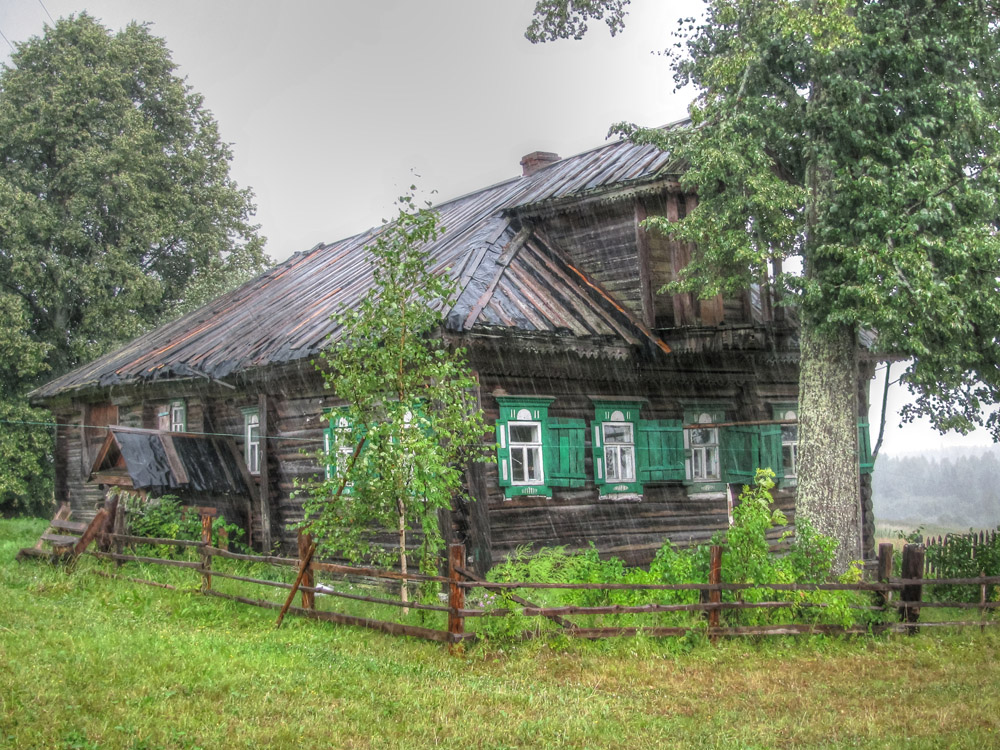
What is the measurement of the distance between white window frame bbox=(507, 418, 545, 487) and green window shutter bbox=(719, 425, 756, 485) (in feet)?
12.5

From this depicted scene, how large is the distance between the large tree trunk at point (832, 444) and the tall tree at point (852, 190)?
0.06 ft

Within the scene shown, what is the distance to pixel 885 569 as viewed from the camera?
418 inches

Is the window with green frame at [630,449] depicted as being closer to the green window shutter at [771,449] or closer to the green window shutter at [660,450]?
the green window shutter at [660,450]

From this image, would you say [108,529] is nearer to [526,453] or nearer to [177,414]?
[177,414]

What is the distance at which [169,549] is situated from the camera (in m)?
14.8

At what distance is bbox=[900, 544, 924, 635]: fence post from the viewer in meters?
10.5

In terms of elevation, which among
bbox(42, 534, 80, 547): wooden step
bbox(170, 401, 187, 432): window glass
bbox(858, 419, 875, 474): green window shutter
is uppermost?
bbox(170, 401, 187, 432): window glass

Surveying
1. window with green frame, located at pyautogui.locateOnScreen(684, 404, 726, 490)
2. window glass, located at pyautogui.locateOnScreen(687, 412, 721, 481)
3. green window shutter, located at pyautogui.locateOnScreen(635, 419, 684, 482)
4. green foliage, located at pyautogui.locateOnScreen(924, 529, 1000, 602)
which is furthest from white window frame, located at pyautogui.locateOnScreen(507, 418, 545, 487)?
green foliage, located at pyautogui.locateOnScreen(924, 529, 1000, 602)

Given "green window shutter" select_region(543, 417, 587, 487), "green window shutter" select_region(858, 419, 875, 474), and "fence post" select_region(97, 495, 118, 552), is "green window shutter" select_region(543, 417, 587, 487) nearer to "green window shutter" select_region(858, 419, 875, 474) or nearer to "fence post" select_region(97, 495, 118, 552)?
"green window shutter" select_region(858, 419, 875, 474)

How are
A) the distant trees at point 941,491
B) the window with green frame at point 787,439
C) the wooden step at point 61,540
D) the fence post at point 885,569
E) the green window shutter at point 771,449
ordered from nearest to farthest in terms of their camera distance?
the fence post at point 885,569 → the wooden step at point 61,540 → the green window shutter at point 771,449 → the window with green frame at point 787,439 → the distant trees at point 941,491

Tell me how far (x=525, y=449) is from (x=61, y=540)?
7.06 m

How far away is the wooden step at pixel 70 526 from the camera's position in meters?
13.9

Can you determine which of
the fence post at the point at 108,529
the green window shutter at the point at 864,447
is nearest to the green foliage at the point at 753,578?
the fence post at the point at 108,529

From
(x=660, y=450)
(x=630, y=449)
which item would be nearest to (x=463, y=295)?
(x=630, y=449)
